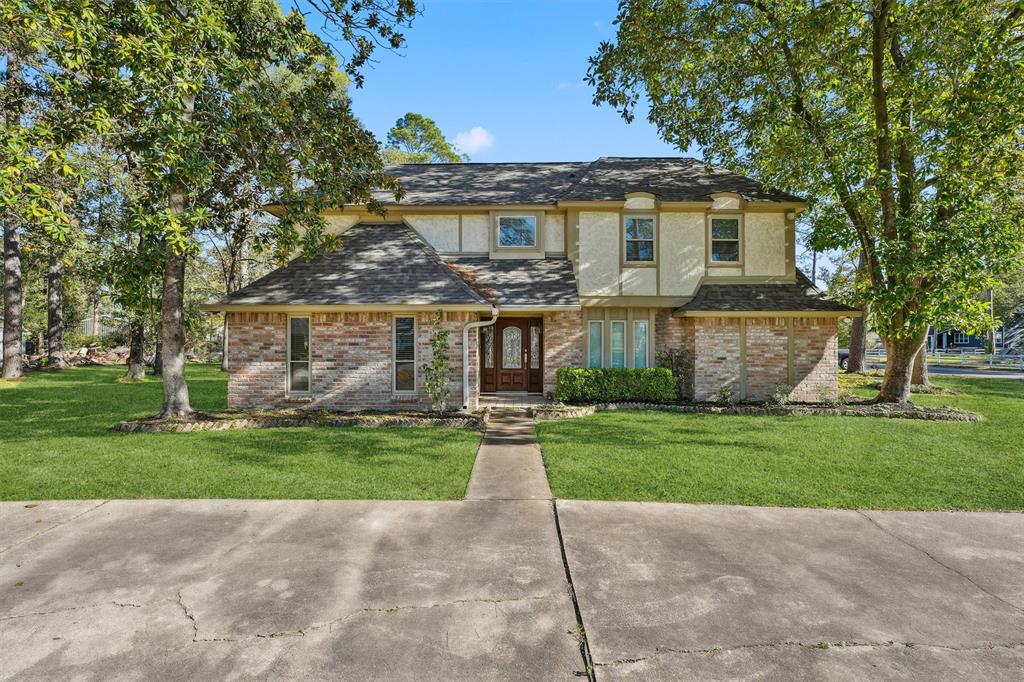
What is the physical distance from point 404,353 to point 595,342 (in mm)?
5507

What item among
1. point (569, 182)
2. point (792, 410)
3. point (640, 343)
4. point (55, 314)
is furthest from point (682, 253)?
point (55, 314)

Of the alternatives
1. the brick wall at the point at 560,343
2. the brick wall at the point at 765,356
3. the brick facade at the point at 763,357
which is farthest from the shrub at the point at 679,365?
the brick wall at the point at 560,343

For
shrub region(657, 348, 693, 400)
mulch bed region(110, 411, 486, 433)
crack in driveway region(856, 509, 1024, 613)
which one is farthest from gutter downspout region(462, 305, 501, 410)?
crack in driveway region(856, 509, 1024, 613)

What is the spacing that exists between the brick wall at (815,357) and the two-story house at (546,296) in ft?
0.13

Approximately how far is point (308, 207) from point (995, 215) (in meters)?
16.3

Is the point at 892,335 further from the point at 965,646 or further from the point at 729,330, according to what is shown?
the point at 965,646

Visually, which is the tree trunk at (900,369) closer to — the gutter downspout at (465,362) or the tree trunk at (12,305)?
the gutter downspout at (465,362)

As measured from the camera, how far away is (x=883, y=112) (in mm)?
11430

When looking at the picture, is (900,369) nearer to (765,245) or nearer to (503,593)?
(765,245)

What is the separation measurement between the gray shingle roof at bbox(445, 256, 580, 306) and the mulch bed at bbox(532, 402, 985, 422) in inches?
113

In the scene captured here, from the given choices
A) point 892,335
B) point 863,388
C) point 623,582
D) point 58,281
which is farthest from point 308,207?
point 58,281

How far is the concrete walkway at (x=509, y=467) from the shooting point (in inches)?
233

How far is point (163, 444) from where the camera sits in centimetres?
841

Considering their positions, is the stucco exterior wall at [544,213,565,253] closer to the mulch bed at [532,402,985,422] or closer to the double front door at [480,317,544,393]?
the double front door at [480,317,544,393]
